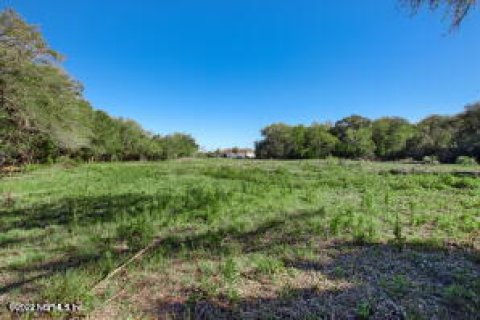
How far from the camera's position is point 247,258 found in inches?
168

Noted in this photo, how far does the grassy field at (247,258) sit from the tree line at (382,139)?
4250cm

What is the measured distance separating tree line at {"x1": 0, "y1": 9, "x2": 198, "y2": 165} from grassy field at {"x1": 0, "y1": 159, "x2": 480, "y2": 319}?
2.53 m

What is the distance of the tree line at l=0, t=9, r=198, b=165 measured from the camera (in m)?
8.93

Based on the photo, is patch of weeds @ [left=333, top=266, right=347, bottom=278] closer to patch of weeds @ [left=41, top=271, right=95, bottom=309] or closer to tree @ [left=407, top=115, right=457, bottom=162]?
patch of weeds @ [left=41, top=271, right=95, bottom=309]

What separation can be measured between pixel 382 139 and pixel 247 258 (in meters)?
61.6

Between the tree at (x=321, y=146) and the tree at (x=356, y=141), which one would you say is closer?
the tree at (x=356, y=141)

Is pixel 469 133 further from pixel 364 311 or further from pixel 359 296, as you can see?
pixel 364 311

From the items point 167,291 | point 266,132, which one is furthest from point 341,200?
point 266,132

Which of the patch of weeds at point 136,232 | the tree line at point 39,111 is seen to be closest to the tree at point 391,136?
the tree line at point 39,111

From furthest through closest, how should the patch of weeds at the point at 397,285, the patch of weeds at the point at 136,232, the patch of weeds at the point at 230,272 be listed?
the patch of weeds at the point at 136,232 < the patch of weeds at the point at 230,272 < the patch of weeds at the point at 397,285

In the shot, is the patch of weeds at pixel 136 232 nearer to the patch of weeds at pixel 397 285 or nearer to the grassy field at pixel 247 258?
the grassy field at pixel 247 258

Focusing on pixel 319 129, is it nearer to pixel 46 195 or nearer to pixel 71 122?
pixel 71 122

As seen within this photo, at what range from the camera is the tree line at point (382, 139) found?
136 feet

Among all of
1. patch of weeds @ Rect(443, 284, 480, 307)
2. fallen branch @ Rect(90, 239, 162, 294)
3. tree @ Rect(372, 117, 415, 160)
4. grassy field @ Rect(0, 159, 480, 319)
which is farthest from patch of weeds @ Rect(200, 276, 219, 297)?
tree @ Rect(372, 117, 415, 160)
